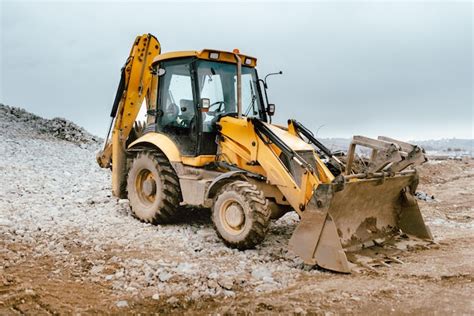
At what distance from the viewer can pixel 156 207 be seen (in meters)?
7.85

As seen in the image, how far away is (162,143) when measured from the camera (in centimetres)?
788

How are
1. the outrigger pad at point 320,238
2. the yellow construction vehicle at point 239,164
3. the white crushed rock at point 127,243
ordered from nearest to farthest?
the white crushed rock at point 127,243
the outrigger pad at point 320,238
the yellow construction vehicle at point 239,164

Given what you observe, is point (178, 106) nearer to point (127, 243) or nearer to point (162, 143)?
point (162, 143)

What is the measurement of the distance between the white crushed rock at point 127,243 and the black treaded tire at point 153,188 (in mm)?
188

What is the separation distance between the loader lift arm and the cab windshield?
4.96 feet

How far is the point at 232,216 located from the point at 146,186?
2140mm

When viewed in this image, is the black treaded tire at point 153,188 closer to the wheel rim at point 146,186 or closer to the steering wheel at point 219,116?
the wheel rim at point 146,186

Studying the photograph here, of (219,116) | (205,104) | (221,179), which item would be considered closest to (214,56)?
(205,104)

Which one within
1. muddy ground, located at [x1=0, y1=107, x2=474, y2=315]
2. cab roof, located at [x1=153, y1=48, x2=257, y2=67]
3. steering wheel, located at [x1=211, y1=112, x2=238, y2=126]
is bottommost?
muddy ground, located at [x1=0, y1=107, x2=474, y2=315]

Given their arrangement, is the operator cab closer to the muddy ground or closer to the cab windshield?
the cab windshield

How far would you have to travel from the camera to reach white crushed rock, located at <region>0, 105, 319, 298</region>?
5391mm

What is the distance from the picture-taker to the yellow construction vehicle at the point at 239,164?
6.21 metres

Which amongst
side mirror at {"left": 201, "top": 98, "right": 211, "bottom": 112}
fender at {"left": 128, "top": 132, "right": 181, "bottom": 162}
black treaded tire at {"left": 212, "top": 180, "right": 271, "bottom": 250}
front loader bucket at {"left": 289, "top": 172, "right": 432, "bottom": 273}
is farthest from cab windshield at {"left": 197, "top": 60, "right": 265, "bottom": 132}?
front loader bucket at {"left": 289, "top": 172, "right": 432, "bottom": 273}

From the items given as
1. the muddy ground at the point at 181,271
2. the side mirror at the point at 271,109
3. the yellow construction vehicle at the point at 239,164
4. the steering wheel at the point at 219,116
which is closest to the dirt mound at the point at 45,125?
A: the muddy ground at the point at 181,271
